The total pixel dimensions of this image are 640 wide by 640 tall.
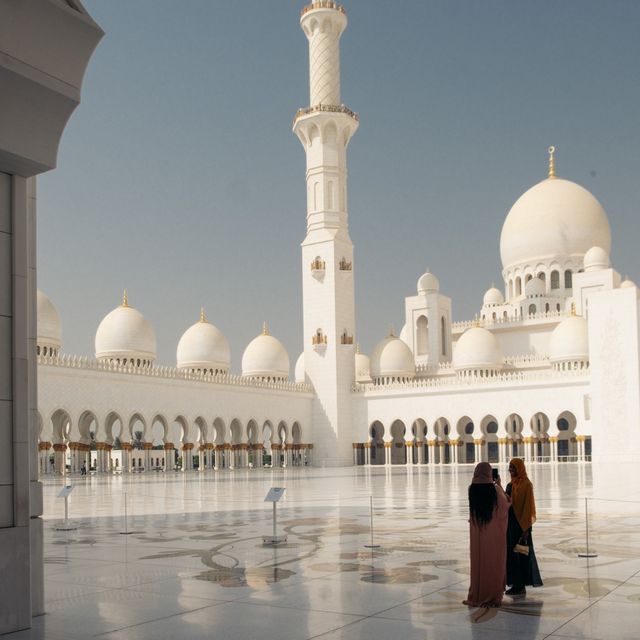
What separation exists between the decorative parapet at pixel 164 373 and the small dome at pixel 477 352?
6.16 metres

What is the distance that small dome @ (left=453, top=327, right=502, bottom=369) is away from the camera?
3578 centimetres

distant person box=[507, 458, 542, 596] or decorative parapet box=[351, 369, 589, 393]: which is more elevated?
decorative parapet box=[351, 369, 589, 393]

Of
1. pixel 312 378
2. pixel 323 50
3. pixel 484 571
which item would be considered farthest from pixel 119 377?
pixel 484 571

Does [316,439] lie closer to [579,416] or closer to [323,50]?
[579,416]

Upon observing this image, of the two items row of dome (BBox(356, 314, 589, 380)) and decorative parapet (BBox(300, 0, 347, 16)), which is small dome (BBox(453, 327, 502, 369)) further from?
decorative parapet (BBox(300, 0, 347, 16))

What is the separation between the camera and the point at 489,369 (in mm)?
35906

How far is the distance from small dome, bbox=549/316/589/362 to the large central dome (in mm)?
6332

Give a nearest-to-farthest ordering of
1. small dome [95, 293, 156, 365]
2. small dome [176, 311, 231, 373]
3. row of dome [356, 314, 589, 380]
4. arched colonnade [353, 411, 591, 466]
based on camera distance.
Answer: small dome [95, 293, 156, 365] < arched colonnade [353, 411, 591, 466] < row of dome [356, 314, 589, 380] < small dome [176, 311, 231, 373]

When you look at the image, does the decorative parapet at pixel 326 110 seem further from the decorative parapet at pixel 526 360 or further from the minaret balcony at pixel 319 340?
the decorative parapet at pixel 526 360

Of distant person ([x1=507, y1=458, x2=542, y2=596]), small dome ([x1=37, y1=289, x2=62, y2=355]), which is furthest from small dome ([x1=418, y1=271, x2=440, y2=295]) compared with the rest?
distant person ([x1=507, y1=458, x2=542, y2=596])

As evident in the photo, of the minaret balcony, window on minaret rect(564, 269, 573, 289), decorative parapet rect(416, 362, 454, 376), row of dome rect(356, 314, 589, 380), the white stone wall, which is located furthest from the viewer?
window on minaret rect(564, 269, 573, 289)

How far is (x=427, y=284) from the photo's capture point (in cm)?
4000

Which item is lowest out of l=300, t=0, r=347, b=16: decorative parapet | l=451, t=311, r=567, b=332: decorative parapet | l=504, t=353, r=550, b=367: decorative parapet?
l=504, t=353, r=550, b=367: decorative parapet

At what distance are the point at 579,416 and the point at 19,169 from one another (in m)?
29.7
